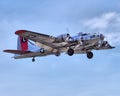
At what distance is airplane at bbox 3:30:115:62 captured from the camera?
177ft

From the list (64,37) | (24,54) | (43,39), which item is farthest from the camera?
(24,54)

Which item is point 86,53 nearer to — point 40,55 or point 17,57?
point 40,55

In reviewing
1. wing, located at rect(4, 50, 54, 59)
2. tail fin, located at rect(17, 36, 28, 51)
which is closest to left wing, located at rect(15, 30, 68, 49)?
wing, located at rect(4, 50, 54, 59)

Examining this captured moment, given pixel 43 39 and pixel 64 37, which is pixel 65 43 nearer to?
pixel 64 37

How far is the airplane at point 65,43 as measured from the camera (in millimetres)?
54034

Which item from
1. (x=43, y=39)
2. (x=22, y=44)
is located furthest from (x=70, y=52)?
(x=22, y=44)

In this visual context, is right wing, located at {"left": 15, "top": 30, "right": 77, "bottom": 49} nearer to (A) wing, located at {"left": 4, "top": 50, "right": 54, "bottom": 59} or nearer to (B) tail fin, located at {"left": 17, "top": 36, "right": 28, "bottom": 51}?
(A) wing, located at {"left": 4, "top": 50, "right": 54, "bottom": 59}

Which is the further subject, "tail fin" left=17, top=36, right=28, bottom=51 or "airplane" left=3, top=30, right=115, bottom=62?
"tail fin" left=17, top=36, right=28, bottom=51

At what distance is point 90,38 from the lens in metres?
53.8

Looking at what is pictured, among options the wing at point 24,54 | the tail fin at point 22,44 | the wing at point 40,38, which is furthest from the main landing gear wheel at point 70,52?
the tail fin at point 22,44

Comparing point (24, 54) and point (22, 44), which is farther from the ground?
point (22, 44)

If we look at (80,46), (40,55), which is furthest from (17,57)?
(80,46)

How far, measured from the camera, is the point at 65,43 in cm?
5541

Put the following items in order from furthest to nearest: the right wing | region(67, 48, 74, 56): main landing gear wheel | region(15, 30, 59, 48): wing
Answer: the right wing, region(67, 48, 74, 56): main landing gear wheel, region(15, 30, 59, 48): wing
